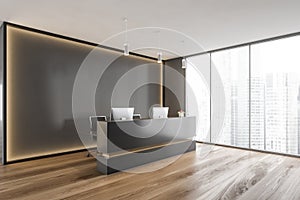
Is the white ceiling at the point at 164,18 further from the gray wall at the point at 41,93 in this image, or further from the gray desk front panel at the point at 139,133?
the gray desk front panel at the point at 139,133

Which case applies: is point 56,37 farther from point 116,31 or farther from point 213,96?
point 213,96

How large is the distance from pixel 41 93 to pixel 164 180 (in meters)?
2.98

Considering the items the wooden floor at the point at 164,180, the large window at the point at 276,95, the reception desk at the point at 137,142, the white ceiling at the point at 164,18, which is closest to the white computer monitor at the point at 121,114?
the reception desk at the point at 137,142

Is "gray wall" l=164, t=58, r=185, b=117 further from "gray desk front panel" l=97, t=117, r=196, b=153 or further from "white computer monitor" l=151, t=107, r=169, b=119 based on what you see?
"white computer monitor" l=151, t=107, r=169, b=119

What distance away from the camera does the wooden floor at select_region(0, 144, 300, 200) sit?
264 cm

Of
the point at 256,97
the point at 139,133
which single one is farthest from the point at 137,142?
the point at 256,97

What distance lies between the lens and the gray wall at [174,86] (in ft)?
21.9

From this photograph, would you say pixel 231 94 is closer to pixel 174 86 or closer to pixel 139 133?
pixel 174 86

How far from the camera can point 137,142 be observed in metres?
3.89

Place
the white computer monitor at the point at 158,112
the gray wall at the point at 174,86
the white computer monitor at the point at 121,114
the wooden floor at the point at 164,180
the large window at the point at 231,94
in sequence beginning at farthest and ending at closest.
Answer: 1. the gray wall at the point at 174,86
2. the large window at the point at 231,94
3. the white computer monitor at the point at 158,112
4. the white computer monitor at the point at 121,114
5. the wooden floor at the point at 164,180

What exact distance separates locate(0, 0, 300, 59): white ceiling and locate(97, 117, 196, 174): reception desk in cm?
179

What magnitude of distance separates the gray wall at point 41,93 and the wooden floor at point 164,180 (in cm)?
42

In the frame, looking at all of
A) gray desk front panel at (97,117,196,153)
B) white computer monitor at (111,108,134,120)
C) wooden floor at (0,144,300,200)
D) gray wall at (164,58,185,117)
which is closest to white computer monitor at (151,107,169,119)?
gray desk front panel at (97,117,196,153)

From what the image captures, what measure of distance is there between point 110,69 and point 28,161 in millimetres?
2781
